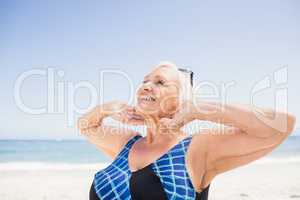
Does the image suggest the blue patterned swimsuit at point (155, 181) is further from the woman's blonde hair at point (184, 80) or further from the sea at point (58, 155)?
the sea at point (58, 155)

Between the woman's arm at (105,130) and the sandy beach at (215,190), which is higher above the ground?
the woman's arm at (105,130)

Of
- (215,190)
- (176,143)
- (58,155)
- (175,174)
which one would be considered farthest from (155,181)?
(58,155)

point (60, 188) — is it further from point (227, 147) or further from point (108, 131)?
point (227, 147)

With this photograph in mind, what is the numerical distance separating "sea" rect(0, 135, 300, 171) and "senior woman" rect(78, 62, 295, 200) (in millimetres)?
9768

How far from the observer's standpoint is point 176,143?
1.64m

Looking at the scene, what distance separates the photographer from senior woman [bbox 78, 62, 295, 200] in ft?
4.41

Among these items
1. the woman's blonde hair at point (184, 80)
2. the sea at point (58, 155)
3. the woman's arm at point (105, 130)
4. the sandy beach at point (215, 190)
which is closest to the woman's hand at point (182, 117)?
the woman's blonde hair at point (184, 80)

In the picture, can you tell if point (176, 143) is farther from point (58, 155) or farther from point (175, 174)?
point (58, 155)

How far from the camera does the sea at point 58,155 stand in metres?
12.1

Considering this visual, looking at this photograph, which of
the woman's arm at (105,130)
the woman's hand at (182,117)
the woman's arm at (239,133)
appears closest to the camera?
the woman's arm at (239,133)

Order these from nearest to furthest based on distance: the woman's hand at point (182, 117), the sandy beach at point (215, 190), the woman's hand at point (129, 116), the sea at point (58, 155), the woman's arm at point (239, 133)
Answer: the woman's arm at point (239, 133) → the woman's hand at point (182, 117) → the woman's hand at point (129, 116) → the sandy beach at point (215, 190) → the sea at point (58, 155)

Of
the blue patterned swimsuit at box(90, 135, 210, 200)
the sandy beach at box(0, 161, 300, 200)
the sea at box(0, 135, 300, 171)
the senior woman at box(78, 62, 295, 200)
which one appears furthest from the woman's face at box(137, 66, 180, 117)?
the sea at box(0, 135, 300, 171)

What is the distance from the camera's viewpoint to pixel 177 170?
1545 millimetres

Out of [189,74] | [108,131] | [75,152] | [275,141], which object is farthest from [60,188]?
[75,152]
